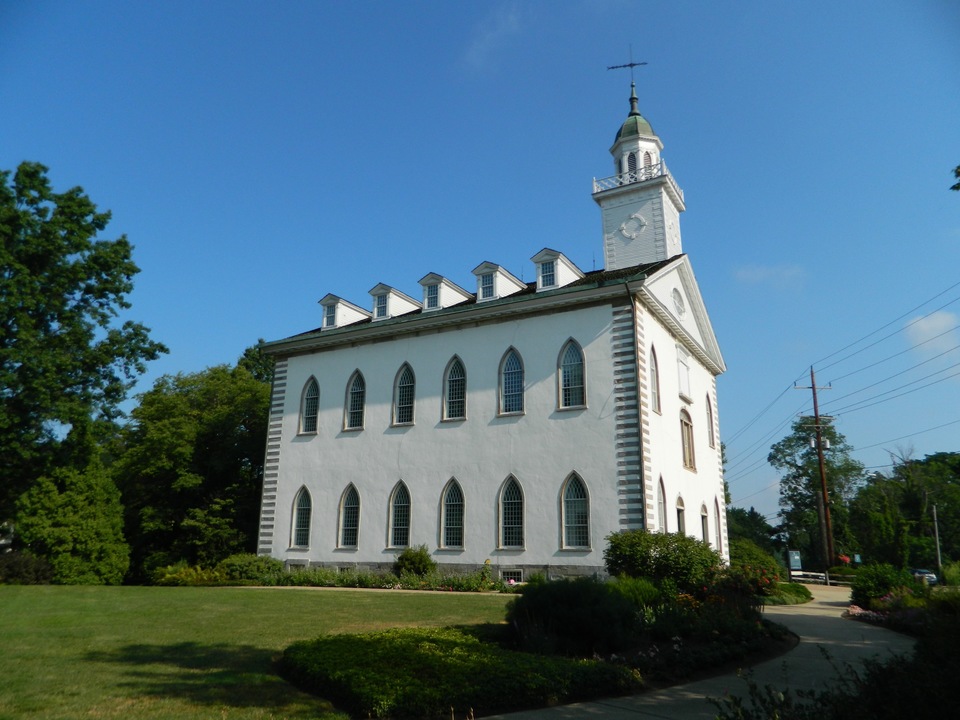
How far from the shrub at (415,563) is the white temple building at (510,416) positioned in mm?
487

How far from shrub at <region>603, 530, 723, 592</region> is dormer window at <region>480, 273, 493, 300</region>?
1148cm

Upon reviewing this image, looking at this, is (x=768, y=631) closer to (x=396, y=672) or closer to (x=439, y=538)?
(x=396, y=672)

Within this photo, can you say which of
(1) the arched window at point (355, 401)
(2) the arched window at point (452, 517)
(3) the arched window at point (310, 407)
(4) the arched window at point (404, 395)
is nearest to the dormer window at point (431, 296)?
(4) the arched window at point (404, 395)

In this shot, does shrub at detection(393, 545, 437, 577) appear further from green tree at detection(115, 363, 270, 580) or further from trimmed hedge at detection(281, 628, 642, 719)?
trimmed hedge at detection(281, 628, 642, 719)

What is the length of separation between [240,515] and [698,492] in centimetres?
2142

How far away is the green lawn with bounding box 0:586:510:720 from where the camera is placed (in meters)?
7.49

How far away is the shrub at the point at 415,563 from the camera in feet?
83.6

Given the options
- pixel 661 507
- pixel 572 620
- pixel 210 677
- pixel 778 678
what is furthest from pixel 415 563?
pixel 778 678

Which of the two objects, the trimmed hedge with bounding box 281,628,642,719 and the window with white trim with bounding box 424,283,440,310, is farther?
the window with white trim with bounding box 424,283,440,310

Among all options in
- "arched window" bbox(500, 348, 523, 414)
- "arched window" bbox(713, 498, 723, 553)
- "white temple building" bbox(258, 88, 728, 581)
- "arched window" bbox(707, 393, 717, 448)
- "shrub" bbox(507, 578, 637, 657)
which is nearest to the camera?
"shrub" bbox(507, 578, 637, 657)

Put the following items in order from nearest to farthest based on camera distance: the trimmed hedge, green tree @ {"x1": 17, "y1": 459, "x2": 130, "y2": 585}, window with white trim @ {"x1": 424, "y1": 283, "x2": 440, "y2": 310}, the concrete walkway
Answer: the trimmed hedge, the concrete walkway, green tree @ {"x1": 17, "y1": 459, "x2": 130, "y2": 585}, window with white trim @ {"x1": 424, "y1": 283, "x2": 440, "y2": 310}

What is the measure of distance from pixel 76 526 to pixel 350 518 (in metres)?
10.8

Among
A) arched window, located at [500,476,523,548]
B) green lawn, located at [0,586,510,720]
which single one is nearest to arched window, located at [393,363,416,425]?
arched window, located at [500,476,523,548]

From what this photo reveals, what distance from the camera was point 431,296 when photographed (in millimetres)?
30406
